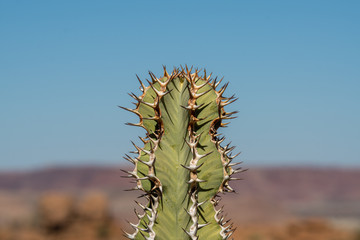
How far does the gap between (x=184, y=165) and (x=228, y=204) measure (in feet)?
288

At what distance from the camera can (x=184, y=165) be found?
367 cm

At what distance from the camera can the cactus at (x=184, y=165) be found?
3.63 meters

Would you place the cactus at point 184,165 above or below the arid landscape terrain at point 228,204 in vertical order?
above

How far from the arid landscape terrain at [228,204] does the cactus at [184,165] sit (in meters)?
6.74

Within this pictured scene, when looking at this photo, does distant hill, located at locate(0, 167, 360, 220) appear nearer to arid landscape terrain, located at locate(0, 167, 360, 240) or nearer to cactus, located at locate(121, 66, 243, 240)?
arid landscape terrain, located at locate(0, 167, 360, 240)
